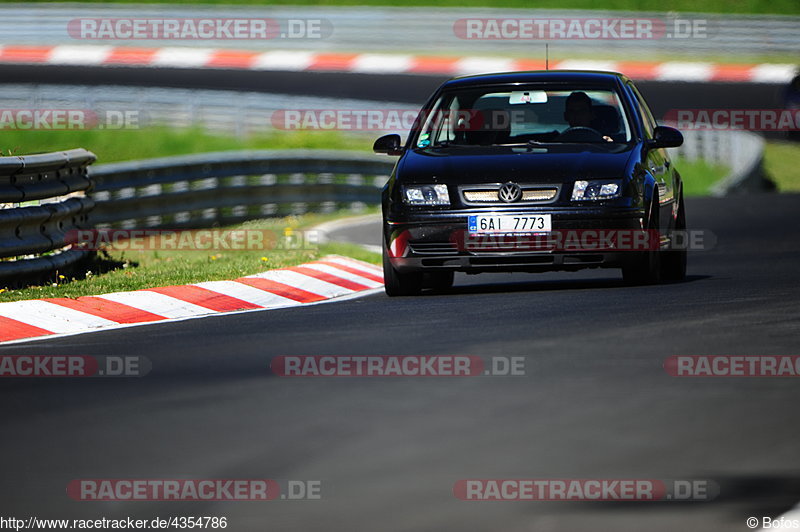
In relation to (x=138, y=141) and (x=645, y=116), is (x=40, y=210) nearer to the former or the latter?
(x=645, y=116)

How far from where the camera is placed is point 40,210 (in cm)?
1180

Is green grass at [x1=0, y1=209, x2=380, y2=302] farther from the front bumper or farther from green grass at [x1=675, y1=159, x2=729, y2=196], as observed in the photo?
green grass at [x1=675, y1=159, x2=729, y2=196]

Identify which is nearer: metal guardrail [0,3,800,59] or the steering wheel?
the steering wheel

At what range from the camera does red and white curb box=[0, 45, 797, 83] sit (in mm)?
36188

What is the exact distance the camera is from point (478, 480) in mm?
5000

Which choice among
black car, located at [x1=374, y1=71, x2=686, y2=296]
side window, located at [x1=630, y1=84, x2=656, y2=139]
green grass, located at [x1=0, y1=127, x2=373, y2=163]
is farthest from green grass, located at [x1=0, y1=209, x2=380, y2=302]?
green grass, located at [x1=0, y1=127, x2=373, y2=163]

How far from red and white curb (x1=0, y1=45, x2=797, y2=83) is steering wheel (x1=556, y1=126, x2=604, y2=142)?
24898mm

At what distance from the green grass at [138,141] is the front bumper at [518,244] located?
1712cm

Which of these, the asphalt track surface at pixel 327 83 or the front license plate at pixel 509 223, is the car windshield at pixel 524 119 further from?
the asphalt track surface at pixel 327 83

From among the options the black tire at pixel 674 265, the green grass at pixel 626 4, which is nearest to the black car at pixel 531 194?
the black tire at pixel 674 265

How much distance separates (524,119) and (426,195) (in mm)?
1128

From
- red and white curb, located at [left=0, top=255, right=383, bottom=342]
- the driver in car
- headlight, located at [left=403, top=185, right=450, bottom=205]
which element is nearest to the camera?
red and white curb, located at [left=0, top=255, right=383, bottom=342]

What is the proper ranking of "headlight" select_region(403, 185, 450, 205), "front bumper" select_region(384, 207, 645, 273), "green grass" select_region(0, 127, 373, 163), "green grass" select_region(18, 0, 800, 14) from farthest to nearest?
"green grass" select_region(18, 0, 800, 14), "green grass" select_region(0, 127, 373, 163), "headlight" select_region(403, 185, 450, 205), "front bumper" select_region(384, 207, 645, 273)

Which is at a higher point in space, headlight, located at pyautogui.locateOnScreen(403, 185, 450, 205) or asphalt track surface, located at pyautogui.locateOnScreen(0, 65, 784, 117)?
headlight, located at pyautogui.locateOnScreen(403, 185, 450, 205)
